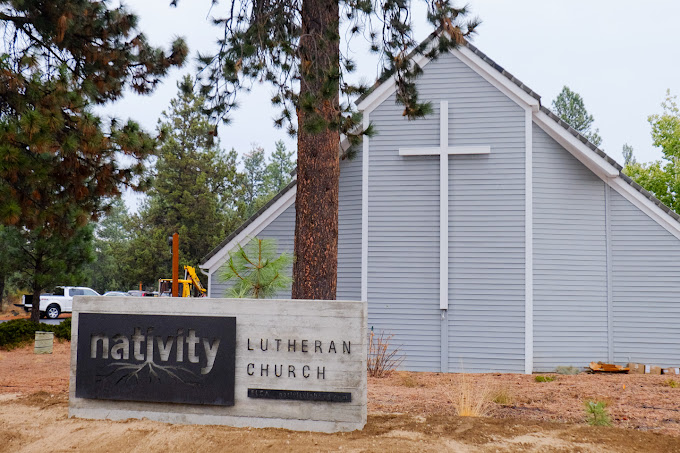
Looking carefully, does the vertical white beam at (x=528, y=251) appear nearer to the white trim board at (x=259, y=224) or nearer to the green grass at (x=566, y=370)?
the green grass at (x=566, y=370)

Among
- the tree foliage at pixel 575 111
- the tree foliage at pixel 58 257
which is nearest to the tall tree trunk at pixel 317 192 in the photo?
the tree foliage at pixel 58 257

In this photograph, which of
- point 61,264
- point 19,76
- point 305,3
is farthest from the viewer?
point 61,264

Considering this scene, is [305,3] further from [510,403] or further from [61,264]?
[61,264]

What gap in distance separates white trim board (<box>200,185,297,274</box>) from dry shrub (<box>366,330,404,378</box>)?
11.2 ft

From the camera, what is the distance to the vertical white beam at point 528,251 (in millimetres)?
12680

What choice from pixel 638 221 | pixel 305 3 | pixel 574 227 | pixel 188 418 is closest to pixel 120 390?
pixel 188 418

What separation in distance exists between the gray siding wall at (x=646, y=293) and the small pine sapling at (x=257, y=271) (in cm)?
765

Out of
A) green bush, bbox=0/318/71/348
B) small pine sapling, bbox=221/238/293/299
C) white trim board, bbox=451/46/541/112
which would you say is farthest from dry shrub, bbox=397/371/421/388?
green bush, bbox=0/318/71/348

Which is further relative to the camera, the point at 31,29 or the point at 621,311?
A: the point at 621,311

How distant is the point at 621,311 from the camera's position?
13.2m

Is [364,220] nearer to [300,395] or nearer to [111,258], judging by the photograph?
[300,395]

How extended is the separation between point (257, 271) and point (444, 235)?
210 inches

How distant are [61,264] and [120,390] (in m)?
14.3

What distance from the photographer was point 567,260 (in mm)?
13133
